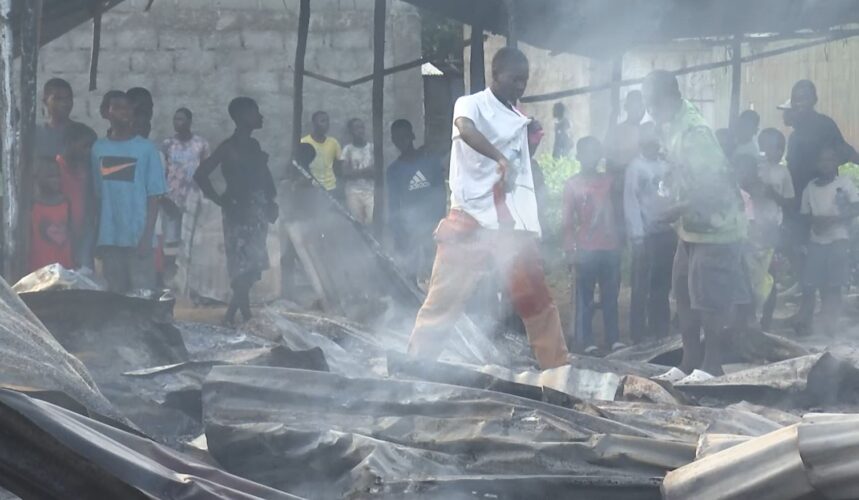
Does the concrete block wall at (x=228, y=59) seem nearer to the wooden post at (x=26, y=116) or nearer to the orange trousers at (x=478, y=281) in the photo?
the wooden post at (x=26, y=116)

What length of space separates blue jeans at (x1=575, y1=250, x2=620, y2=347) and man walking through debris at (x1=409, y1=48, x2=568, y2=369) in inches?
105

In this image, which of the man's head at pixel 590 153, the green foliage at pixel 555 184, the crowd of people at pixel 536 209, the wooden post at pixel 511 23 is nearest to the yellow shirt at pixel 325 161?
the crowd of people at pixel 536 209

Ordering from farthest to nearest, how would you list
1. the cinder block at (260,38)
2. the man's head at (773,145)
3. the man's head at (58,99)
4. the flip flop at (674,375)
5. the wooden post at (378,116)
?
the cinder block at (260,38) < the wooden post at (378,116) < the man's head at (773,145) < the man's head at (58,99) < the flip flop at (674,375)

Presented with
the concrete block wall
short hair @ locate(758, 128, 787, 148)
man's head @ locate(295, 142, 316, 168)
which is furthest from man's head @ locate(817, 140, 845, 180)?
the concrete block wall

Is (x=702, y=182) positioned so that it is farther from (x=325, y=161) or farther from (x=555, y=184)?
(x=555, y=184)

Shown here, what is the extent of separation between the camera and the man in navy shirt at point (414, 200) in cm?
980

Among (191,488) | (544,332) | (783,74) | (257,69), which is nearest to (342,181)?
(257,69)

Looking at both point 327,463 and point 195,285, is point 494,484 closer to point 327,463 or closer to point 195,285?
point 327,463

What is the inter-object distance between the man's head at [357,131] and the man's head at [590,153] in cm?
403

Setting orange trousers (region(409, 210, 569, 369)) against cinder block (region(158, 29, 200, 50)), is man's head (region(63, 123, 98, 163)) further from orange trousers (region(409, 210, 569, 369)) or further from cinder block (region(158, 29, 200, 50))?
cinder block (region(158, 29, 200, 50))

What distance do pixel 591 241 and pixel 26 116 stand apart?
4.07m

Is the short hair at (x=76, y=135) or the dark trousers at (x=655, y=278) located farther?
the dark trousers at (x=655, y=278)

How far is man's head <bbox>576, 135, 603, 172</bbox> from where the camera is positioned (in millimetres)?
8703

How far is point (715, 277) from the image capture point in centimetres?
648
